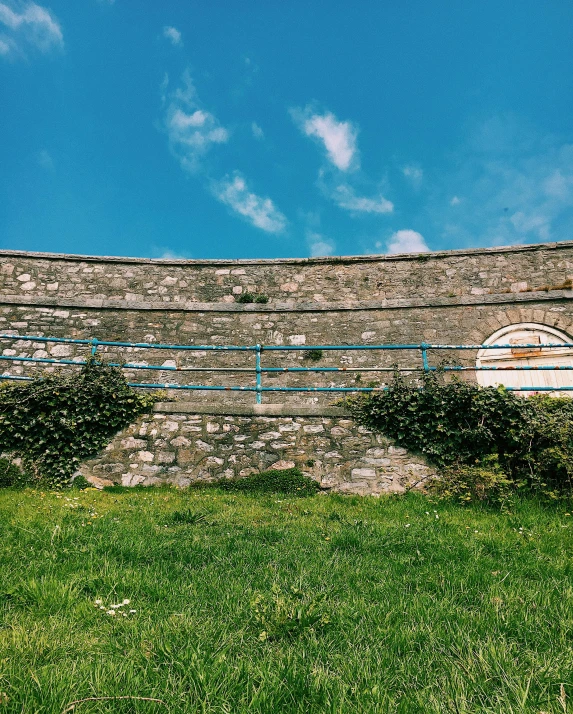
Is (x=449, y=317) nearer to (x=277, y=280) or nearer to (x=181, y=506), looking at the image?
(x=277, y=280)

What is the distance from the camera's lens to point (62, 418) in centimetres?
664

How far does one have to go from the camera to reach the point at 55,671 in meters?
1.81

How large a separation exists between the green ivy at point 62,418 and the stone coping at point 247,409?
364 mm

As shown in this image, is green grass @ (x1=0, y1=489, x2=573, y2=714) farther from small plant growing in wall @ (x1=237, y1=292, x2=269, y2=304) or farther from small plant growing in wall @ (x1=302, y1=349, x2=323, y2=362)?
small plant growing in wall @ (x1=237, y1=292, x2=269, y2=304)

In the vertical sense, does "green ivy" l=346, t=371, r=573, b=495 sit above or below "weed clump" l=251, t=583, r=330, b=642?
above

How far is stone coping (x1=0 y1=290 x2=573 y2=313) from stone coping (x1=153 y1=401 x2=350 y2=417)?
4.74m

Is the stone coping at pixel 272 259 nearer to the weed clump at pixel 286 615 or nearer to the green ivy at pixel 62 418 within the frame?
the green ivy at pixel 62 418

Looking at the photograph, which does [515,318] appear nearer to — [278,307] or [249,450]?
[278,307]

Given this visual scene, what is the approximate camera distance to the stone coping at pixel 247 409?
22.4 feet

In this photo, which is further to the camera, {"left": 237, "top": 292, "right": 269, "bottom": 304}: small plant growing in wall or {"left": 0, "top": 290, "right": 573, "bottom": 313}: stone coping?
{"left": 237, "top": 292, "right": 269, "bottom": 304}: small plant growing in wall

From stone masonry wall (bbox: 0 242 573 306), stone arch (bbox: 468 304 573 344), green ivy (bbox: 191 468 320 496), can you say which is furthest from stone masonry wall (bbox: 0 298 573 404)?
green ivy (bbox: 191 468 320 496)

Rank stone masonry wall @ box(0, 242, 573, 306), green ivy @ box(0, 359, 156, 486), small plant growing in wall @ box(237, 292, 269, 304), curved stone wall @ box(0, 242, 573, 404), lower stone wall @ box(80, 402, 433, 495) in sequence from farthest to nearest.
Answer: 1. small plant growing in wall @ box(237, 292, 269, 304)
2. stone masonry wall @ box(0, 242, 573, 306)
3. curved stone wall @ box(0, 242, 573, 404)
4. green ivy @ box(0, 359, 156, 486)
5. lower stone wall @ box(80, 402, 433, 495)

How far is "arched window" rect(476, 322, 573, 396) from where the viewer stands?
9859 millimetres

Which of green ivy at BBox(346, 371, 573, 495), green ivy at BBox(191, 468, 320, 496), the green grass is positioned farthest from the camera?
green ivy at BBox(191, 468, 320, 496)
